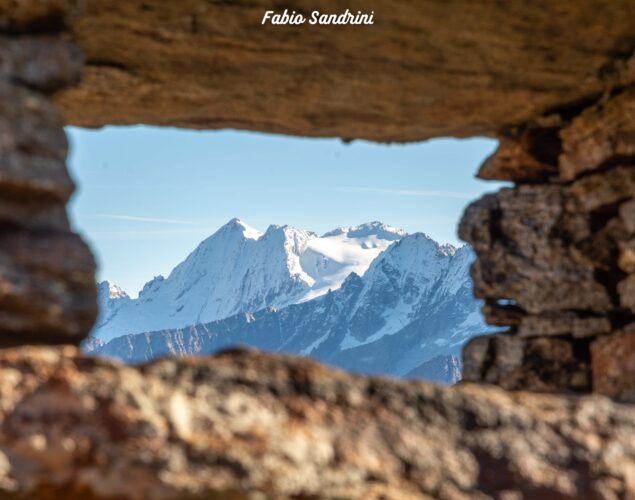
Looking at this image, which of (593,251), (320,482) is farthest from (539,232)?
(320,482)

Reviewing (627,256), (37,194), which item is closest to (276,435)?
(37,194)

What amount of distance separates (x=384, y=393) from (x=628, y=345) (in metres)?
4.66

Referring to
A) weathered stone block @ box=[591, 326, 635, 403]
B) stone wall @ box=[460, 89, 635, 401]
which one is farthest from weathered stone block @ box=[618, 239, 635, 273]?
weathered stone block @ box=[591, 326, 635, 403]

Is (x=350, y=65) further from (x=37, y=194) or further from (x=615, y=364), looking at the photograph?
(x=615, y=364)

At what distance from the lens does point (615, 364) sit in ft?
27.8

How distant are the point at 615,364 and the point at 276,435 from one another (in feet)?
17.6

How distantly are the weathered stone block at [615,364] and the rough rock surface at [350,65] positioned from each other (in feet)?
8.14

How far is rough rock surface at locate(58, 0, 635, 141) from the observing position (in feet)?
22.8

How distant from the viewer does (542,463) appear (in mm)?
4469

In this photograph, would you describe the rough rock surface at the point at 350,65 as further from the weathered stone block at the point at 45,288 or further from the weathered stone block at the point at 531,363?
the weathered stone block at the point at 531,363

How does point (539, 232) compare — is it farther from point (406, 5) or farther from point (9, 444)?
point (9, 444)

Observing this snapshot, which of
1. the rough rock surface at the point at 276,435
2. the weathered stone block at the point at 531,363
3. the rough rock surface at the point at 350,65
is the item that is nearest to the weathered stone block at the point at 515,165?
the rough rock surface at the point at 350,65

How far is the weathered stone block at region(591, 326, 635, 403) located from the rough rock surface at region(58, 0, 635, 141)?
248 centimetres

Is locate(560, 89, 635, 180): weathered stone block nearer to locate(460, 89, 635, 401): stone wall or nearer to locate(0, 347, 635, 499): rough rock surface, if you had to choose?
locate(460, 89, 635, 401): stone wall
